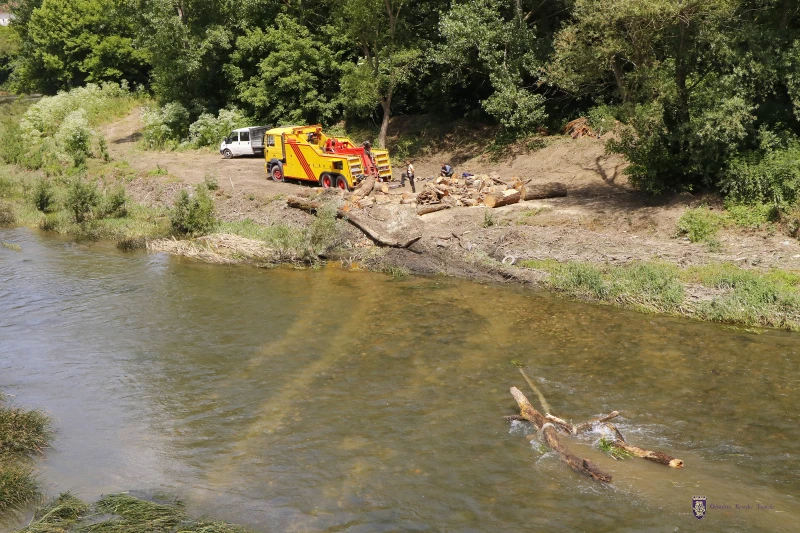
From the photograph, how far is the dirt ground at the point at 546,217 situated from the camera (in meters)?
18.0

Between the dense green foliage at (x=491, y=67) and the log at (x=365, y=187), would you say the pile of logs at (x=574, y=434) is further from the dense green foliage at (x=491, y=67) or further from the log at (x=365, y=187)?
the log at (x=365, y=187)

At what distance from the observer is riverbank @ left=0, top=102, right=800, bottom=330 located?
15930 mm

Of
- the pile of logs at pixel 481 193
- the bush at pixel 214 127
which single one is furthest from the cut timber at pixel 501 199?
the bush at pixel 214 127

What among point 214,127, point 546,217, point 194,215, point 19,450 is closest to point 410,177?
point 546,217

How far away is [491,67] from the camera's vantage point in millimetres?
28375

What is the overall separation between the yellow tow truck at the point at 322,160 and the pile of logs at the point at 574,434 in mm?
15369

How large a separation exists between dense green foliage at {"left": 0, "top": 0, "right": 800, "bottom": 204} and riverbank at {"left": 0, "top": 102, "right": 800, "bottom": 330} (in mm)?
1488

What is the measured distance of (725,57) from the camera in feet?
64.0

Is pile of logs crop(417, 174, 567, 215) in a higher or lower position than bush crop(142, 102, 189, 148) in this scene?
lower

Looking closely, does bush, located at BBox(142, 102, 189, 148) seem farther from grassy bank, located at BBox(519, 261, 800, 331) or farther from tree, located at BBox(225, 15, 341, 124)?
grassy bank, located at BBox(519, 261, 800, 331)

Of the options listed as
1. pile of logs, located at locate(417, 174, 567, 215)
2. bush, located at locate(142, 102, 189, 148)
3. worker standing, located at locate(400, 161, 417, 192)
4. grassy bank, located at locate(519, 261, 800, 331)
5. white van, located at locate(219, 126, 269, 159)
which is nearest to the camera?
grassy bank, located at locate(519, 261, 800, 331)

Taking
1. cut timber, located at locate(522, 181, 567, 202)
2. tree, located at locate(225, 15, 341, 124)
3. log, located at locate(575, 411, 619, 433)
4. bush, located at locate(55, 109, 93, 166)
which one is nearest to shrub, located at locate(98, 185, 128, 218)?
bush, located at locate(55, 109, 93, 166)

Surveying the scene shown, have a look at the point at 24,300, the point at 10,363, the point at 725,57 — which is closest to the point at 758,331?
the point at 725,57

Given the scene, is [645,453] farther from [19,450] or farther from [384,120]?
[384,120]
